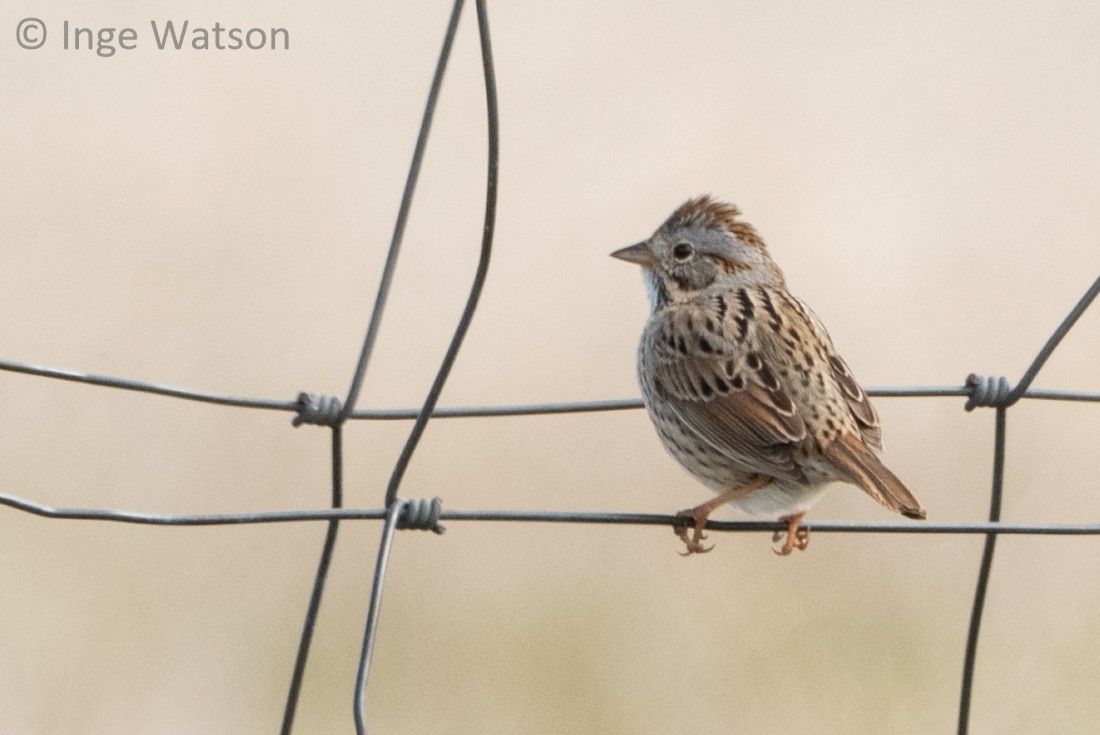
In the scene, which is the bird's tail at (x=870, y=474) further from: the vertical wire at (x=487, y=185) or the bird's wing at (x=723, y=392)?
the vertical wire at (x=487, y=185)

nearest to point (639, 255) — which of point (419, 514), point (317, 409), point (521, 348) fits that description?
→ point (317, 409)

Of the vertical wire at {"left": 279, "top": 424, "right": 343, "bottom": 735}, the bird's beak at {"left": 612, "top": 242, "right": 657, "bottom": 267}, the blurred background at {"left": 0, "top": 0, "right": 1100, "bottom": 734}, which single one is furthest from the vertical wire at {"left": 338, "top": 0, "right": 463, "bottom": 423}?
the blurred background at {"left": 0, "top": 0, "right": 1100, "bottom": 734}

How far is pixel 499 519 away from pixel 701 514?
111 cm

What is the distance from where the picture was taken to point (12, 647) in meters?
5.71

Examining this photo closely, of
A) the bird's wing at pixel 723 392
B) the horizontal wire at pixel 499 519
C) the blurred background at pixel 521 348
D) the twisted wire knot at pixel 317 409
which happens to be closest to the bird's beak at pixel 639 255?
the bird's wing at pixel 723 392

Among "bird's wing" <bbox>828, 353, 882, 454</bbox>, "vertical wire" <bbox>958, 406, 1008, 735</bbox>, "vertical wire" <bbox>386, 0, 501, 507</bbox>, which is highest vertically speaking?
"vertical wire" <bbox>386, 0, 501, 507</bbox>

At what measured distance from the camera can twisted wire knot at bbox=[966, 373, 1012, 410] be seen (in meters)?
3.47

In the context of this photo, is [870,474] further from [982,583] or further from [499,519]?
[499,519]

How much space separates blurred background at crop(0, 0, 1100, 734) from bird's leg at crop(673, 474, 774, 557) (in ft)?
3.47

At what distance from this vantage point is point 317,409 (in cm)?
309

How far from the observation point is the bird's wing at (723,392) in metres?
4.10

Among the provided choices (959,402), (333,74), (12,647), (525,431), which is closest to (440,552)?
(525,431)

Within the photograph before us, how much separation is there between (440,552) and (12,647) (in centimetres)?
149

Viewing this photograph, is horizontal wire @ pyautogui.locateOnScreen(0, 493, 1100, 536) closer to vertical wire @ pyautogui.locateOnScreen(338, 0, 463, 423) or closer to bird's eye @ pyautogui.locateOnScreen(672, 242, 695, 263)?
vertical wire @ pyautogui.locateOnScreen(338, 0, 463, 423)
